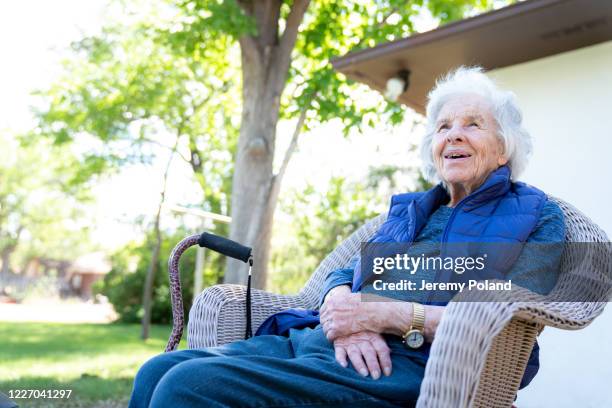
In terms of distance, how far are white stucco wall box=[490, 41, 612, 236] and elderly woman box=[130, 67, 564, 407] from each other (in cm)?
173

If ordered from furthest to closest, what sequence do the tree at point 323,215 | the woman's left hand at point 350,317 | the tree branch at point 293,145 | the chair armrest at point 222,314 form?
the tree at point 323,215 < the tree branch at point 293,145 < the chair armrest at point 222,314 < the woman's left hand at point 350,317

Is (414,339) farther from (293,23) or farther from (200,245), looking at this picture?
(293,23)

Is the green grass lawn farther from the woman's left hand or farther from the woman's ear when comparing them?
the woman's ear

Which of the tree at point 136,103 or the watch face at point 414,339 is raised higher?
the tree at point 136,103

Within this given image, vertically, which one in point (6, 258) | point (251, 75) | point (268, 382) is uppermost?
point (251, 75)

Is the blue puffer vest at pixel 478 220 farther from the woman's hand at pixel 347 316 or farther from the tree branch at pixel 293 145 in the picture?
the tree branch at pixel 293 145

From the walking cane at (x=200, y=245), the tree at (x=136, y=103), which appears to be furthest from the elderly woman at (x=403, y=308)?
the tree at (x=136, y=103)

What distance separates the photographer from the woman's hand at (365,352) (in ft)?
4.90

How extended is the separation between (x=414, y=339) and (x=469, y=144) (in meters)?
0.67

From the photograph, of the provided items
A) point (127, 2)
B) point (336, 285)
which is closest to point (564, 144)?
point (336, 285)

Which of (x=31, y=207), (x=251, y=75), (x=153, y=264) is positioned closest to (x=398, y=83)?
(x=251, y=75)

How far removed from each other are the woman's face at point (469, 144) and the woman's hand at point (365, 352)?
610 millimetres

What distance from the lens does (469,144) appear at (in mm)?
1911

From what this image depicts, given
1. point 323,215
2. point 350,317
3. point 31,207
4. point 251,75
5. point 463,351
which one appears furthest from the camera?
point 31,207
